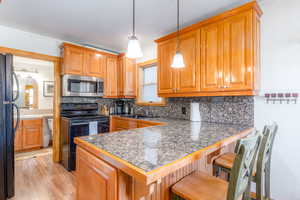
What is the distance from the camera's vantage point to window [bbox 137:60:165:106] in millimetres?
3526

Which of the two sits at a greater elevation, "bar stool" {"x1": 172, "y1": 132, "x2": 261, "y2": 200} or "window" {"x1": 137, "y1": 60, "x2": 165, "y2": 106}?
"window" {"x1": 137, "y1": 60, "x2": 165, "y2": 106}

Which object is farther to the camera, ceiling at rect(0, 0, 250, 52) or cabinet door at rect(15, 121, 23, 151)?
cabinet door at rect(15, 121, 23, 151)

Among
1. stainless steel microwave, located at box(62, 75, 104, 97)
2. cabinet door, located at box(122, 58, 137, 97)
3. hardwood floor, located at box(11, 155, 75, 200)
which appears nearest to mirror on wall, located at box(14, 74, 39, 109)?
hardwood floor, located at box(11, 155, 75, 200)

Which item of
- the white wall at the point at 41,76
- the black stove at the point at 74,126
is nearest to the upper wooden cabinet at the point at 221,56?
the black stove at the point at 74,126

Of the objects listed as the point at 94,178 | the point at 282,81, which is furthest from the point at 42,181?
the point at 282,81

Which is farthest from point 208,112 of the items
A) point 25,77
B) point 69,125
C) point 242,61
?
point 25,77

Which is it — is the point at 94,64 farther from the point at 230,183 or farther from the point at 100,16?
the point at 230,183

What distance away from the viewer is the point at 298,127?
1742 mm

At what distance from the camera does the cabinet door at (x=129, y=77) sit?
3.72 m

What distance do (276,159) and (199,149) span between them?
4.98ft

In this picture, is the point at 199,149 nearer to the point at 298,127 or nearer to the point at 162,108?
the point at 298,127

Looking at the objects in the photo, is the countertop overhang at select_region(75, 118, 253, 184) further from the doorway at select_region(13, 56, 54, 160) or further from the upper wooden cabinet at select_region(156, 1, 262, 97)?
the doorway at select_region(13, 56, 54, 160)

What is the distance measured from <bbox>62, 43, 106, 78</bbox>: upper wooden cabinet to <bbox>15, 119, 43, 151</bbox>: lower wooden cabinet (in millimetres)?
1743

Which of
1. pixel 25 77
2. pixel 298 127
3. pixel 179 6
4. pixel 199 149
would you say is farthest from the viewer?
pixel 25 77
